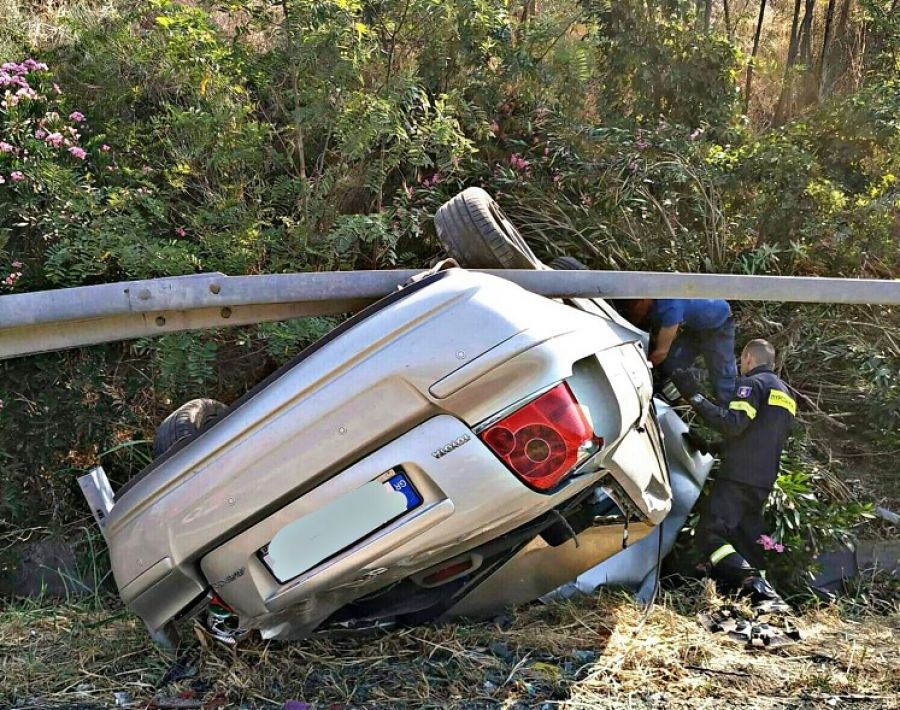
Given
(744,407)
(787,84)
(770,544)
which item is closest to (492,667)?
(770,544)

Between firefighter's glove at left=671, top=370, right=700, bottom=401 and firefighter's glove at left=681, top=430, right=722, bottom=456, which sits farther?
firefighter's glove at left=671, top=370, right=700, bottom=401

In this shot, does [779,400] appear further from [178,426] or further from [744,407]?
[178,426]

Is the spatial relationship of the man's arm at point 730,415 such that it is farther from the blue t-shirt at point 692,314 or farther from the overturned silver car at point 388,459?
the overturned silver car at point 388,459

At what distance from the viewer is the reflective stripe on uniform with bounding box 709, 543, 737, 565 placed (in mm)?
3906

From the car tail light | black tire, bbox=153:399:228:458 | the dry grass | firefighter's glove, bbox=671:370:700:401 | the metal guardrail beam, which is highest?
the metal guardrail beam

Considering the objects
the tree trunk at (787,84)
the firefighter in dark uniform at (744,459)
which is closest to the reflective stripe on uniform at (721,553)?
the firefighter in dark uniform at (744,459)

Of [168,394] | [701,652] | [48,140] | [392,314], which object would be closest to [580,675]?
[701,652]

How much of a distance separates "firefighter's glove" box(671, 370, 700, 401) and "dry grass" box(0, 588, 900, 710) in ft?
3.46

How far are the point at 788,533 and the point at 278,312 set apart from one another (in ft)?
8.41

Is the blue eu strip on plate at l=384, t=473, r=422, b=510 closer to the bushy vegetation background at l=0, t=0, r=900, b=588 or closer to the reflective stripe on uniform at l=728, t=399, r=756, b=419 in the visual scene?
the bushy vegetation background at l=0, t=0, r=900, b=588

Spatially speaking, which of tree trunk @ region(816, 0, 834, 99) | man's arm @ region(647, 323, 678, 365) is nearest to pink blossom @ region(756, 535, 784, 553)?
man's arm @ region(647, 323, 678, 365)

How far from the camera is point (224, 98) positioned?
4422mm

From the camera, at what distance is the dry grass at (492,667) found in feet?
9.54

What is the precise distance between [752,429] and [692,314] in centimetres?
66
